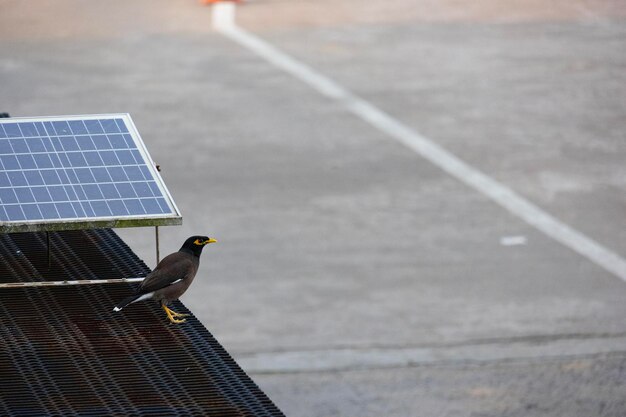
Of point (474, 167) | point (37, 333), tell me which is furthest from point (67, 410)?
point (474, 167)

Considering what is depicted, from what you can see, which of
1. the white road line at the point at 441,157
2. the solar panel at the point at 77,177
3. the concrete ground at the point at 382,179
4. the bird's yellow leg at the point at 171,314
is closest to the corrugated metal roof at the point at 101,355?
the bird's yellow leg at the point at 171,314

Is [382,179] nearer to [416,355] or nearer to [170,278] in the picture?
[416,355]

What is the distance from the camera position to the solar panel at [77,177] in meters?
5.91

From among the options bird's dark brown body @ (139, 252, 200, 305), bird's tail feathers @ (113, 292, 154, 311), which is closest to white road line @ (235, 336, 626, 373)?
bird's dark brown body @ (139, 252, 200, 305)

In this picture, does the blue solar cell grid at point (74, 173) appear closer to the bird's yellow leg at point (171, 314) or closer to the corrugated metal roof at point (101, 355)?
the corrugated metal roof at point (101, 355)

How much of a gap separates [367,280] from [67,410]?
7.38m

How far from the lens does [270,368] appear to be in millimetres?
10117

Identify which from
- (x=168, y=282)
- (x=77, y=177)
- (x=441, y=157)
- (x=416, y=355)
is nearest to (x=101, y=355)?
(x=168, y=282)

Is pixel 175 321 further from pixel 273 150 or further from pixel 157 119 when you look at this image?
pixel 157 119

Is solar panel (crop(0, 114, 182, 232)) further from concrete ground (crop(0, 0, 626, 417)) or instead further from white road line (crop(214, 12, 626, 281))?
white road line (crop(214, 12, 626, 281))

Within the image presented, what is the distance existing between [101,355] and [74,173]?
57.3 inches

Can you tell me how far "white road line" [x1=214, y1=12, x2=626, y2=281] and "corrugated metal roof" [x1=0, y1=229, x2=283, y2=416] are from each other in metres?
7.32

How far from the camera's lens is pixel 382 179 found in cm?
1487

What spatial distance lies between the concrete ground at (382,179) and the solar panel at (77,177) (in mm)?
3491
